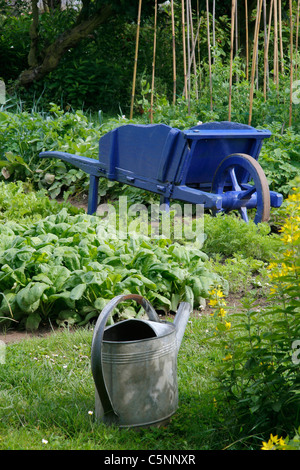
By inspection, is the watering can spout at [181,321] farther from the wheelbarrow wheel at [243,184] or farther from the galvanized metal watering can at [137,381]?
the wheelbarrow wheel at [243,184]

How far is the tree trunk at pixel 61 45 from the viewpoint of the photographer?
1096 centimetres

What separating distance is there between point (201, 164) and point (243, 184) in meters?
0.48

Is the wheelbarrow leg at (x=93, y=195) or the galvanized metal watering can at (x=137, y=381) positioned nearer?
the galvanized metal watering can at (x=137, y=381)

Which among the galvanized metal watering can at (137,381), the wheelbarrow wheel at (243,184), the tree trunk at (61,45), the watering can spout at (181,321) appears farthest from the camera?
the tree trunk at (61,45)

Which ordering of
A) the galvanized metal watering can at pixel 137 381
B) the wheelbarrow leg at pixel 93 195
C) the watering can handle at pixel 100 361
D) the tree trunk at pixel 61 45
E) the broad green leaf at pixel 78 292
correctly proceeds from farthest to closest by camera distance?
1. the tree trunk at pixel 61 45
2. the wheelbarrow leg at pixel 93 195
3. the broad green leaf at pixel 78 292
4. the galvanized metal watering can at pixel 137 381
5. the watering can handle at pixel 100 361

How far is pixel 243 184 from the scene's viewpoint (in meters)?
4.98

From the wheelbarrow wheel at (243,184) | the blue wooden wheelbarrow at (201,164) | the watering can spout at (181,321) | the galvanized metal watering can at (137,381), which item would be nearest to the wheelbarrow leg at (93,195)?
the blue wooden wheelbarrow at (201,164)

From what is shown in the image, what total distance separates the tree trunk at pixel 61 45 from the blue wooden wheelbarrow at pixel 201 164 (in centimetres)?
656

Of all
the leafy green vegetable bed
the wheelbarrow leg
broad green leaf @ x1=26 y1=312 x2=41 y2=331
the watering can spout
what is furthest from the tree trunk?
the watering can spout

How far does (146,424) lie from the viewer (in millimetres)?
2209

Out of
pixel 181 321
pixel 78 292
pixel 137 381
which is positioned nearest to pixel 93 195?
pixel 78 292

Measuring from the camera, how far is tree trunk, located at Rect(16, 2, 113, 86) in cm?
1096
